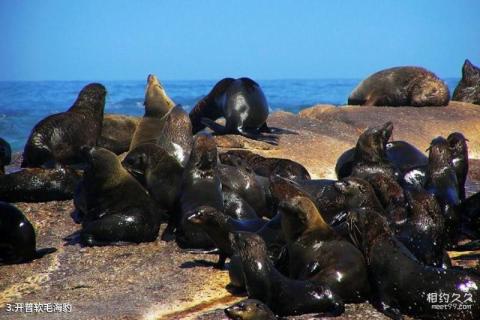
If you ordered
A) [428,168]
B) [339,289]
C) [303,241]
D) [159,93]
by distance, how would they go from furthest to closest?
[159,93], [428,168], [303,241], [339,289]

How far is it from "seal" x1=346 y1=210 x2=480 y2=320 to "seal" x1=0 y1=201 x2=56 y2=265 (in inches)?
134

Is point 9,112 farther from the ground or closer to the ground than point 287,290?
closer to the ground

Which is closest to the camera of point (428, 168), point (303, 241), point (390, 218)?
point (303, 241)

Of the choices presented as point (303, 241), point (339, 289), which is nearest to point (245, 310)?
point (339, 289)

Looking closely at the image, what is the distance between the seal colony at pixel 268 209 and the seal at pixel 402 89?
6.00 metres

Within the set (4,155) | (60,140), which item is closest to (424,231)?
(60,140)

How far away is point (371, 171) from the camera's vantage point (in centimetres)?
1108

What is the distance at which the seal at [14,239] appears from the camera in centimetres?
838

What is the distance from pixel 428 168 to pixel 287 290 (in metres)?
4.08

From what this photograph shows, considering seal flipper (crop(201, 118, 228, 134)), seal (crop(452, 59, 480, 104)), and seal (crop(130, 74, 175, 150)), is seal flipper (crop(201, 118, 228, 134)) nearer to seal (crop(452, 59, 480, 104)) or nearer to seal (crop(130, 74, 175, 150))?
seal (crop(130, 74, 175, 150))

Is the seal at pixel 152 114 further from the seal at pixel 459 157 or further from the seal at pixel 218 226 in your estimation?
the seal at pixel 218 226

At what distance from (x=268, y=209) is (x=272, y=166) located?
1.38 meters

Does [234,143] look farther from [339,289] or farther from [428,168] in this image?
[339,289]

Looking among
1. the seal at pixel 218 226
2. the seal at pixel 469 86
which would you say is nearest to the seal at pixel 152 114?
the seal at pixel 218 226
